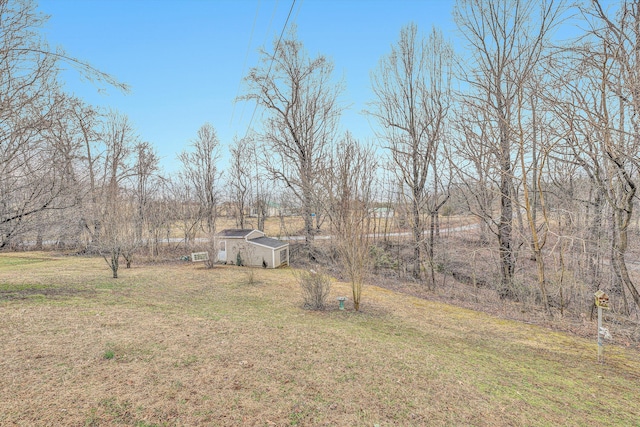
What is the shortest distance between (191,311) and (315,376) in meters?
3.60

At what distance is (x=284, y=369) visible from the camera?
11.7 ft

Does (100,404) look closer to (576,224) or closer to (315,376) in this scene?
(315,376)

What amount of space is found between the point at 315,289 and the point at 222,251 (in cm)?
886

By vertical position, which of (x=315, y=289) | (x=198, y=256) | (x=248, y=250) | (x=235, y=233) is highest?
(x=235, y=233)

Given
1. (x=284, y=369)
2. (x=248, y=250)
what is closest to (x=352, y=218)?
(x=284, y=369)

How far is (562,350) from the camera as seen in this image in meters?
5.18

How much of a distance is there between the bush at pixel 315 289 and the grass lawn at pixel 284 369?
410 millimetres

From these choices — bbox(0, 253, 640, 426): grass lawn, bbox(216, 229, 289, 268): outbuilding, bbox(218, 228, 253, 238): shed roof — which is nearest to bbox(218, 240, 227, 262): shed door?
bbox(216, 229, 289, 268): outbuilding

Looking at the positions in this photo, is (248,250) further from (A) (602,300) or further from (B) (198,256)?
(A) (602,300)

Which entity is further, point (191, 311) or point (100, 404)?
point (191, 311)

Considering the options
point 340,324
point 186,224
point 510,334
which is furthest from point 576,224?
point 186,224

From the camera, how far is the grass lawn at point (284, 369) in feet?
8.89

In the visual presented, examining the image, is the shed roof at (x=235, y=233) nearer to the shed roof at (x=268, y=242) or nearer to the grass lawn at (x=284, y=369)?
the shed roof at (x=268, y=242)

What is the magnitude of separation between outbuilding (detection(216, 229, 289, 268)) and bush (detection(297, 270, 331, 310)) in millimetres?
7069
